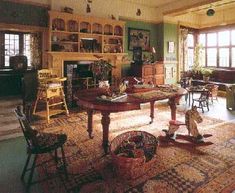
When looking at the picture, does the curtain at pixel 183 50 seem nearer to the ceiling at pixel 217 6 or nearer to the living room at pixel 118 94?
the living room at pixel 118 94

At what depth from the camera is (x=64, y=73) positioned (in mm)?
6402

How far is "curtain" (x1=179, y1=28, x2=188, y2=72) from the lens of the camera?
9180 mm

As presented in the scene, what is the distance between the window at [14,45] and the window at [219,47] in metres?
7.16

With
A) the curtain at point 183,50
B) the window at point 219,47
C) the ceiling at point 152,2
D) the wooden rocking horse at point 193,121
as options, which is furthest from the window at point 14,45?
the wooden rocking horse at point 193,121

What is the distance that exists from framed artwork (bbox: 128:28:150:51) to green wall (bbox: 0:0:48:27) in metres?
2.90

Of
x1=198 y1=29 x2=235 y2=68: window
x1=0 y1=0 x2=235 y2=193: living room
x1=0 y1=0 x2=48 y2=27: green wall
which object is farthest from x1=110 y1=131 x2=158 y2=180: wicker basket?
x1=198 y1=29 x2=235 y2=68: window

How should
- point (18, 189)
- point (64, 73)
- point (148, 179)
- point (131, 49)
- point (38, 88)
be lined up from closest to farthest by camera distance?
point (18, 189)
point (148, 179)
point (38, 88)
point (64, 73)
point (131, 49)

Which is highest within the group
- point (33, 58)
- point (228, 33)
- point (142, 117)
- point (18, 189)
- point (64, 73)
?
point (228, 33)

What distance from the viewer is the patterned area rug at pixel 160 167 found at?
2.47m

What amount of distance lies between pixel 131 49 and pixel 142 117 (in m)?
3.38

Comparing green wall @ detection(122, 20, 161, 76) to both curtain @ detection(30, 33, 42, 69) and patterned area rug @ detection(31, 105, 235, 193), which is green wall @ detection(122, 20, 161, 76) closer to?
curtain @ detection(30, 33, 42, 69)

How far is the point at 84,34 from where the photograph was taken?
6.69 meters

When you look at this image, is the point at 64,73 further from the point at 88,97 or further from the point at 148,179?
the point at 148,179

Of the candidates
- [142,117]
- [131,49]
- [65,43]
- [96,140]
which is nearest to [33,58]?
[65,43]
